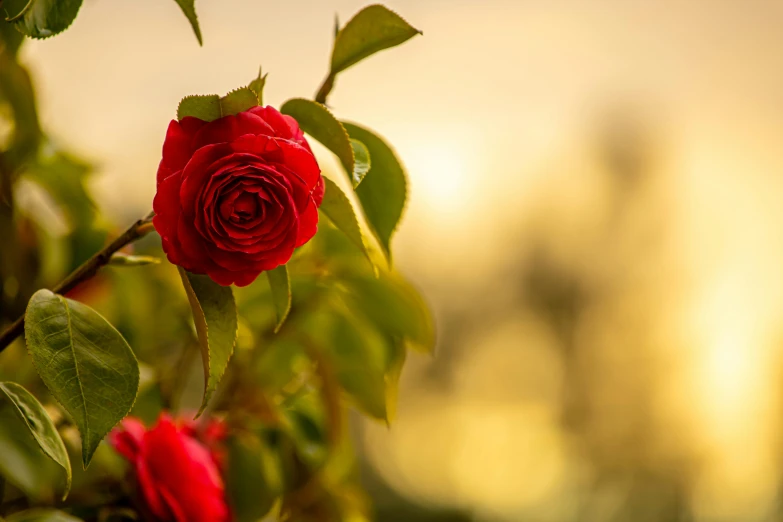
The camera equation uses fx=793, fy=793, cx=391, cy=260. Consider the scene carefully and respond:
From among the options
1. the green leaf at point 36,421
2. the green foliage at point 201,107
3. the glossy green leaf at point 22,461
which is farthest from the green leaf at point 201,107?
the glossy green leaf at point 22,461

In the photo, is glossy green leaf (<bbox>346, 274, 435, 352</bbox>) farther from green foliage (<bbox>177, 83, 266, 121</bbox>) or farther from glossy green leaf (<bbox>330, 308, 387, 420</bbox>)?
green foliage (<bbox>177, 83, 266, 121</bbox>)

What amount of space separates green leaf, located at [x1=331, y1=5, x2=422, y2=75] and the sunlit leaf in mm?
58

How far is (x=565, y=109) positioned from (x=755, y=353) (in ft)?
5.53

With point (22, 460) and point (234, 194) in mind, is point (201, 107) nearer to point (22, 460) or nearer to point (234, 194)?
point (234, 194)

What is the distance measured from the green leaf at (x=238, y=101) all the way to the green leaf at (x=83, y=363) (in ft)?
0.30

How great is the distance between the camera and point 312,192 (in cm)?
30

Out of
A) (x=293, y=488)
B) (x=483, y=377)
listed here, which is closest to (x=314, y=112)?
(x=293, y=488)

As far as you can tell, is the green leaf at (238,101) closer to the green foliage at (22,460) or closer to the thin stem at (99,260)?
the thin stem at (99,260)

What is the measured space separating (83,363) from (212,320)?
5 cm

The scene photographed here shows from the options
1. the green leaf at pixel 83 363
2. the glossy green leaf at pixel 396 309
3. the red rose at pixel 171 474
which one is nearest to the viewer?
the green leaf at pixel 83 363

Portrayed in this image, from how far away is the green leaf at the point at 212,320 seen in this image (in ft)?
0.97

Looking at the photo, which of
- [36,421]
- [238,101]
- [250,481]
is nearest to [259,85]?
[238,101]

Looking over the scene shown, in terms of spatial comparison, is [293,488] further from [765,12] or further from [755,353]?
[765,12]

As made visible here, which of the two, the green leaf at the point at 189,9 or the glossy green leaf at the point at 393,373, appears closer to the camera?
the green leaf at the point at 189,9
